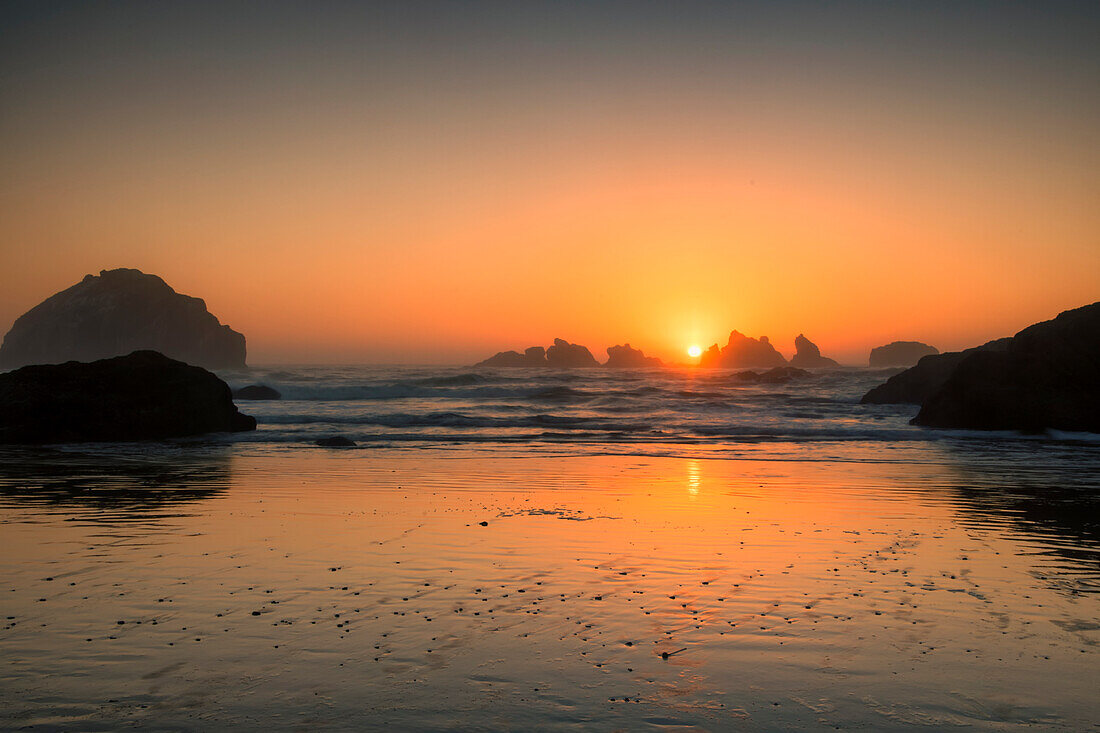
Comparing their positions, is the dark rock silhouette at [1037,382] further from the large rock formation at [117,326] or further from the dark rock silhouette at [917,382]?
the large rock formation at [117,326]

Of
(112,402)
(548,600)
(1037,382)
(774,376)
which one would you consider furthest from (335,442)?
(774,376)

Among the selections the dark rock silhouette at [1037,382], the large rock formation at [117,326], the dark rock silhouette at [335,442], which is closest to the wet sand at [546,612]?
the dark rock silhouette at [335,442]

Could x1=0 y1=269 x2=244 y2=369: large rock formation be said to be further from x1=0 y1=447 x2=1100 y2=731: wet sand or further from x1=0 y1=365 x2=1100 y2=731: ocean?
x1=0 y1=447 x2=1100 y2=731: wet sand

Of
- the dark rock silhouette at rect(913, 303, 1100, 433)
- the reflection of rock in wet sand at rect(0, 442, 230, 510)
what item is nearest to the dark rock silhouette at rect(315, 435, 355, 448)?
the reflection of rock in wet sand at rect(0, 442, 230, 510)

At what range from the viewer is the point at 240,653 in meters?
6.39

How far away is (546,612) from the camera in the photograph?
7.62 meters

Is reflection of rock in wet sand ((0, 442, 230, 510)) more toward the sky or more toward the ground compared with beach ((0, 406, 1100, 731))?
more toward the sky

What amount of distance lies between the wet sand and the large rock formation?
170 m

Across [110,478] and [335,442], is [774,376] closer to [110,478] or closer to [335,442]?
[335,442]

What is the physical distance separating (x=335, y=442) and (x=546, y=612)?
22.1 metres

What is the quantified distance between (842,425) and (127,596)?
117 feet

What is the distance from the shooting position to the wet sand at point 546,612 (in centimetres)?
539

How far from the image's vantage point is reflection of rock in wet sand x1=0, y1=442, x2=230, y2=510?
14.9 m

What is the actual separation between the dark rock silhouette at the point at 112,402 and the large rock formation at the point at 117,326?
147 m
